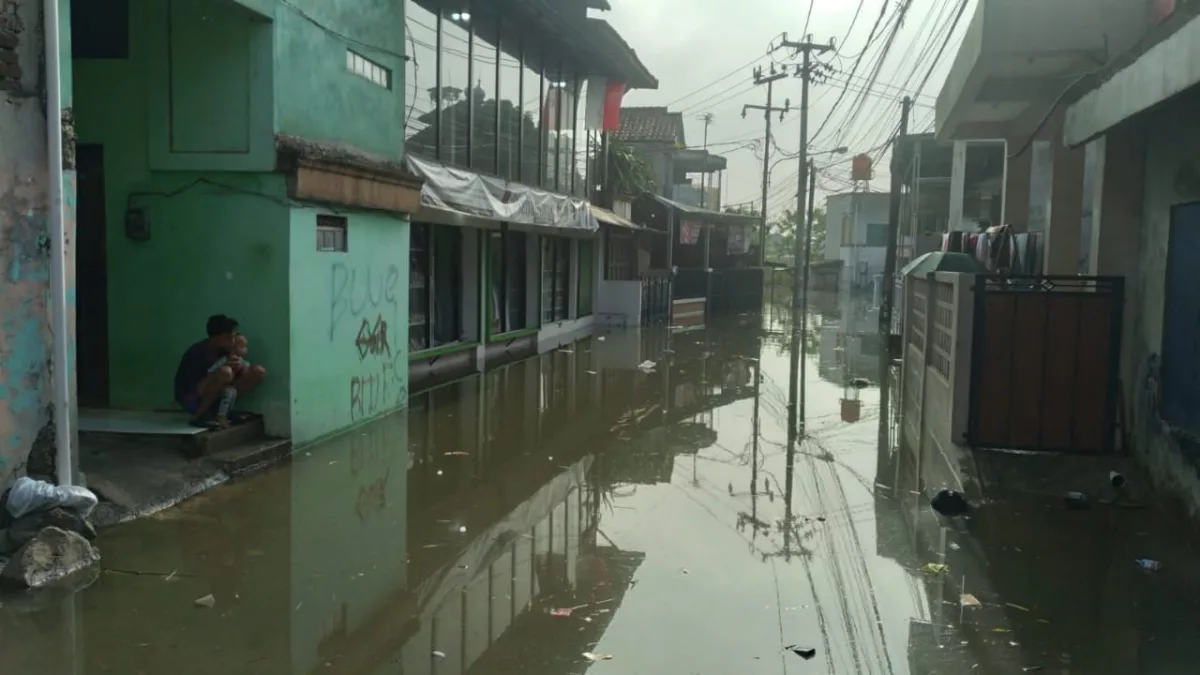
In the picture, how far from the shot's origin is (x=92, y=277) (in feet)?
29.4

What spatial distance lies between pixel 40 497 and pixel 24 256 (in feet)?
4.80

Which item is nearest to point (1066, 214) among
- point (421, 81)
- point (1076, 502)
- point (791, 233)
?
point (1076, 502)

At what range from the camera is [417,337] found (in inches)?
534

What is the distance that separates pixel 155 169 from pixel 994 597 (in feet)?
25.2

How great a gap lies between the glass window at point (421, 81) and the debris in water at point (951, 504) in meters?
8.26

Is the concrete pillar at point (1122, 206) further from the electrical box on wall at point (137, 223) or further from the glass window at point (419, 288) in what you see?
the electrical box on wall at point (137, 223)

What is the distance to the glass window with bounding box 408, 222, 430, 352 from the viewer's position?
1341 cm

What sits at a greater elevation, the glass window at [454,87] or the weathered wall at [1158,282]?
the glass window at [454,87]

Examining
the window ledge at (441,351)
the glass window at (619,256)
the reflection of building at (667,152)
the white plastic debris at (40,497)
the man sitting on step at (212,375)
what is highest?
the reflection of building at (667,152)

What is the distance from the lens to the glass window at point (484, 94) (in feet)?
50.2

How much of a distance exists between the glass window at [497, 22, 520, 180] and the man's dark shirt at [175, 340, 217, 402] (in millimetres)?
8979

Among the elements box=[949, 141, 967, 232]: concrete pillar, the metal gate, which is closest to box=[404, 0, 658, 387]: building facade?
the metal gate

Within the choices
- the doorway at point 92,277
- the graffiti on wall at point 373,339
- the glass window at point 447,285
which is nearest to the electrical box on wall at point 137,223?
the doorway at point 92,277

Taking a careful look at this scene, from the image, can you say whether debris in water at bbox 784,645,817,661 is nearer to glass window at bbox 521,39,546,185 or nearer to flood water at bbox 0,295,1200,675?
flood water at bbox 0,295,1200,675
